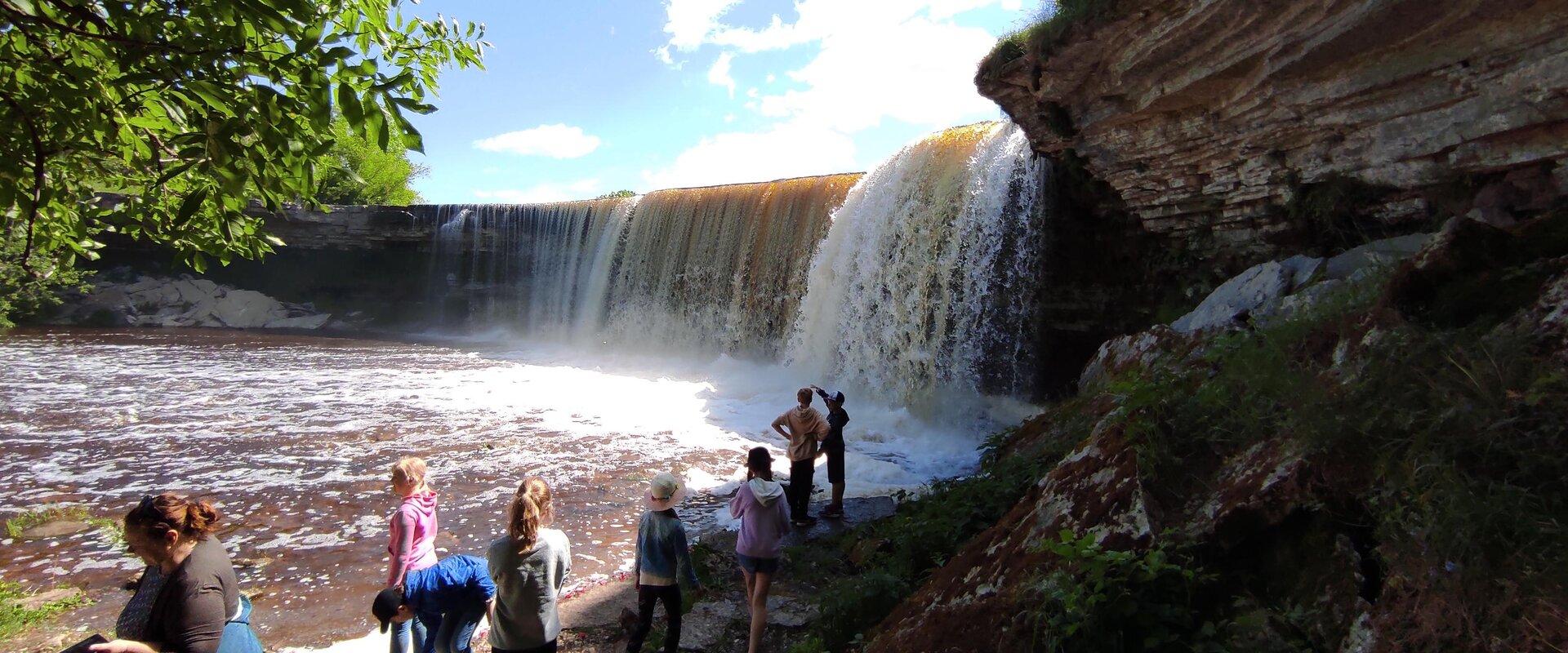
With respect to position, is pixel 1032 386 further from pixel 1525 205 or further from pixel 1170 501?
pixel 1170 501

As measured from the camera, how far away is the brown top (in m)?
2.54

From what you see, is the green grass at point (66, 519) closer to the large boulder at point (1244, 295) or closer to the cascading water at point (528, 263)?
the large boulder at point (1244, 295)

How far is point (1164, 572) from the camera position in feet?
8.34

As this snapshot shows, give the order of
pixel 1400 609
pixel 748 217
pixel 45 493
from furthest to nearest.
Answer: pixel 748 217, pixel 45 493, pixel 1400 609

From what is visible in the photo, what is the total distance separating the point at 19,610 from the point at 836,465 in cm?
610

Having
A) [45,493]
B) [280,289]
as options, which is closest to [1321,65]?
[45,493]

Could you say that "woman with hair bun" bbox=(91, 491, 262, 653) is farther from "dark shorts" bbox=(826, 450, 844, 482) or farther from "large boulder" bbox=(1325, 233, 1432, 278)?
"large boulder" bbox=(1325, 233, 1432, 278)

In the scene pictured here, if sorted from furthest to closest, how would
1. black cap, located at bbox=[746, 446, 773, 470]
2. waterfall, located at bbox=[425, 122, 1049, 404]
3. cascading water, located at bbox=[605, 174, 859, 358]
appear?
cascading water, located at bbox=[605, 174, 859, 358] → waterfall, located at bbox=[425, 122, 1049, 404] → black cap, located at bbox=[746, 446, 773, 470]

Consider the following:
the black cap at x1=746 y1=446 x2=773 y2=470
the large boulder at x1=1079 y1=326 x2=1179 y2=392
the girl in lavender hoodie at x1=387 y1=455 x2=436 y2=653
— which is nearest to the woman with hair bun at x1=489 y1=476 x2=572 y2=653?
the girl in lavender hoodie at x1=387 y1=455 x2=436 y2=653

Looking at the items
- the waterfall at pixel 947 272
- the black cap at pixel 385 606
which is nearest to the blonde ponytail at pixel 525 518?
the black cap at pixel 385 606

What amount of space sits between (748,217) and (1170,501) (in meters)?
16.5

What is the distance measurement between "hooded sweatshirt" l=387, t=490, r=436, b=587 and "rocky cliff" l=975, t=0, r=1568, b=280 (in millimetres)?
8218

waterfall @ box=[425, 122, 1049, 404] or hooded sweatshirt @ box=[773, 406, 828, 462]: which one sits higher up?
waterfall @ box=[425, 122, 1049, 404]

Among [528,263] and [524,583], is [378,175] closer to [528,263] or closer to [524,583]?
[528,263]
